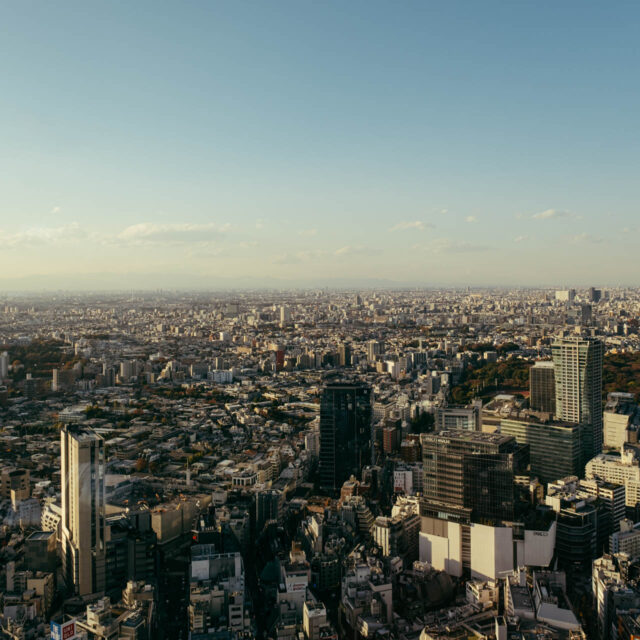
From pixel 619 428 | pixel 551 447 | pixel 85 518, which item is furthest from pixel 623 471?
pixel 85 518

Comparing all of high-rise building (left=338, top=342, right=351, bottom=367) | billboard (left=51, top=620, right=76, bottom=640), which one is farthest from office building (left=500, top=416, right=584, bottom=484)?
high-rise building (left=338, top=342, right=351, bottom=367)

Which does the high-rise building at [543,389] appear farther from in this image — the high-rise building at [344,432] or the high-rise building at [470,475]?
the high-rise building at [470,475]

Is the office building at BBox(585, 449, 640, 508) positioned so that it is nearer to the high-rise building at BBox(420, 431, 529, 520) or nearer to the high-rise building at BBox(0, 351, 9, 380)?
the high-rise building at BBox(420, 431, 529, 520)

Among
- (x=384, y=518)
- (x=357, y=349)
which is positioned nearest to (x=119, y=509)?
(x=384, y=518)

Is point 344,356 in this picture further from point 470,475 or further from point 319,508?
point 470,475

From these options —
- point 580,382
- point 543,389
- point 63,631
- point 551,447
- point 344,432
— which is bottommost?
point 63,631

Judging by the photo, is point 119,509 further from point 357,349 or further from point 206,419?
point 357,349
